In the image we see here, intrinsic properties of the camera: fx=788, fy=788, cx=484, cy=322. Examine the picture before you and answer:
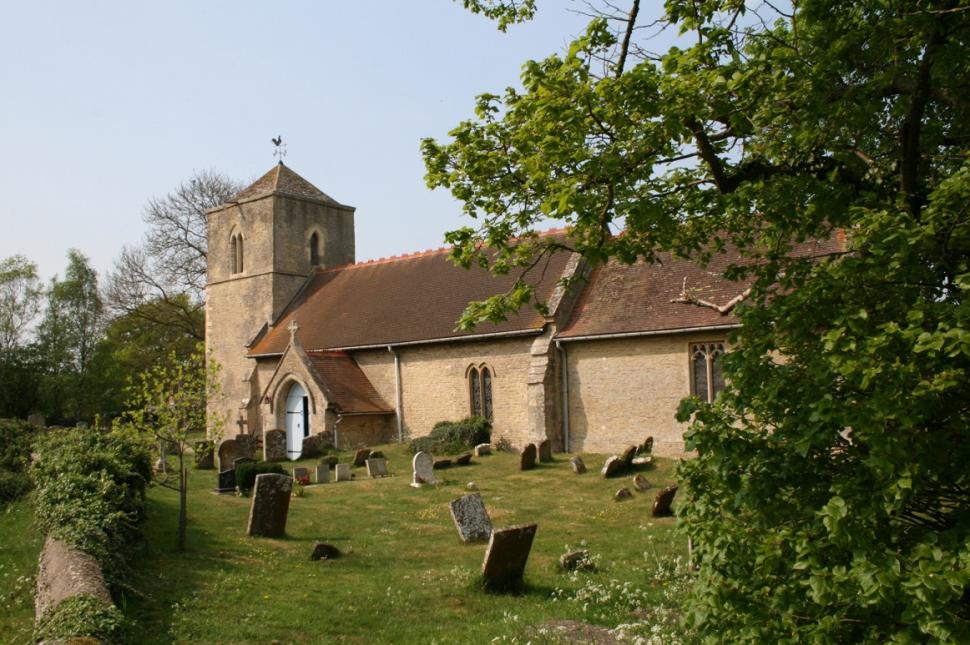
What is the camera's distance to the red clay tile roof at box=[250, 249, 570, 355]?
25984 mm

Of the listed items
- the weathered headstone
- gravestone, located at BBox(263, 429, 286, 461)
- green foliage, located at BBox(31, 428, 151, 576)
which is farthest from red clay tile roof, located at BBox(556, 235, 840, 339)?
green foliage, located at BBox(31, 428, 151, 576)

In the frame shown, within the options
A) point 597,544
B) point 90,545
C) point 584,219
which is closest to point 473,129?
point 584,219

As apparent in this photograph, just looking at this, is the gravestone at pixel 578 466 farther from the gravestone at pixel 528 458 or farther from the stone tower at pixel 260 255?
the stone tower at pixel 260 255

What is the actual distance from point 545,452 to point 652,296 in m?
5.32

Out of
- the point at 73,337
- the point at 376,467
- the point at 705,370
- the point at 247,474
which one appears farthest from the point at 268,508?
Answer: the point at 73,337

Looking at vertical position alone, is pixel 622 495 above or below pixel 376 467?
below

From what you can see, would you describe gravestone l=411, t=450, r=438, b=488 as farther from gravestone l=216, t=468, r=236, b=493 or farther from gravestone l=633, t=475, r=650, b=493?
gravestone l=633, t=475, r=650, b=493

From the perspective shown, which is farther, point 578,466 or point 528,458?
point 528,458

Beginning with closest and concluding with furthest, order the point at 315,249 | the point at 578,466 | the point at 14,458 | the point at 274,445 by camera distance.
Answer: the point at 14,458 < the point at 578,466 < the point at 274,445 < the point at 315,249

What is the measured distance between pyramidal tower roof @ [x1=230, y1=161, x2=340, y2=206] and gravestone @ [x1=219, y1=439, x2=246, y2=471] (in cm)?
1362

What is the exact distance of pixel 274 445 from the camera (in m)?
Result: 25.8

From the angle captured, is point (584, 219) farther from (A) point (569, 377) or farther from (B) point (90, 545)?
(A) point (569, 377)

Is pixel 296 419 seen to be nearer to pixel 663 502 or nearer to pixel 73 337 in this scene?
pixel 663 502

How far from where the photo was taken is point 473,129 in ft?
25.8
